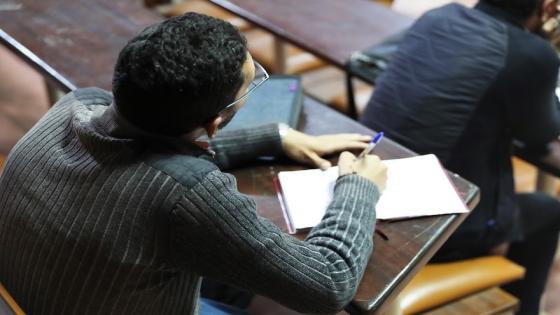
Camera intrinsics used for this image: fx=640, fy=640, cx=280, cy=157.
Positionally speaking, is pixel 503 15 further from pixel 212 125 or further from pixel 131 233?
pixel 131 233

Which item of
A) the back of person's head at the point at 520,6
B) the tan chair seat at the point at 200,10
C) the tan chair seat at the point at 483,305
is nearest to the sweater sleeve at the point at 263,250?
the tan chair seat at the point at 483,305

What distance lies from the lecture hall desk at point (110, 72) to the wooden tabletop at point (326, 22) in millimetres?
394

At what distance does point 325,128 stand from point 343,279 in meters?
0.55

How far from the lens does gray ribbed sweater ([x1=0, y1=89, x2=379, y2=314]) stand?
0.89 m

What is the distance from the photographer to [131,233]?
892mm

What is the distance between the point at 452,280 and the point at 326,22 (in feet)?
3.35

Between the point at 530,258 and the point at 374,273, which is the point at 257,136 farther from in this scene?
the point at 530,258

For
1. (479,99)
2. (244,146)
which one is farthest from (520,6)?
(244,146)

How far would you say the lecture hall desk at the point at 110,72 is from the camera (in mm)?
1114

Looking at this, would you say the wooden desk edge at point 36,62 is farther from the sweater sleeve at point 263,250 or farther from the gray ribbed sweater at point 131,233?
the sweater sleeve at point 263,250

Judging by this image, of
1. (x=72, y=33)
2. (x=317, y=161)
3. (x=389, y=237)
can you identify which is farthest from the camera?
(x=72, y=33)

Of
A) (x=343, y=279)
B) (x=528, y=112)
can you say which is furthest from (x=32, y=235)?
(x=528, y=112)

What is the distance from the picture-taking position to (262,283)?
0.95m

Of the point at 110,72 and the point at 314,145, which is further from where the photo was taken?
the point at 110,72
